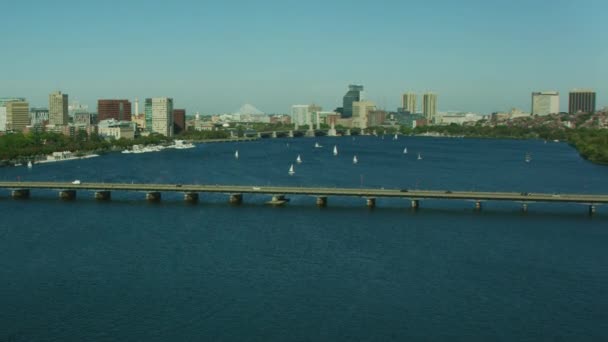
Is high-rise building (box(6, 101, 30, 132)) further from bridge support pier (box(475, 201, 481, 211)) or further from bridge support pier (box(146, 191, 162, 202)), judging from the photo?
bridge support pier (box(475, 201, 481, 211))

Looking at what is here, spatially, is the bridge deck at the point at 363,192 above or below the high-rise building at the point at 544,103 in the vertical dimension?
below

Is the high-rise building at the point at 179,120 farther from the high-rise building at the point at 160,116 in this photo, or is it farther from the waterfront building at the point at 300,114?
the waterfront building at the point at 300,114

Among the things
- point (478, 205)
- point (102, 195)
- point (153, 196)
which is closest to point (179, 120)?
point (102, 195)

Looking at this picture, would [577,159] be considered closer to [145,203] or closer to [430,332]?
[145,203]

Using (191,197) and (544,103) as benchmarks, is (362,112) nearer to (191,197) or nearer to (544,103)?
(544,103)

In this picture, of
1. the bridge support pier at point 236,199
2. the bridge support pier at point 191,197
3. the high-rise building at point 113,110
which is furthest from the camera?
the high-rise building at point 113,110

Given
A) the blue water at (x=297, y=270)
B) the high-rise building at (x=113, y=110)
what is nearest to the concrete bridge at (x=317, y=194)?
the blue water at (x=297, y=270)

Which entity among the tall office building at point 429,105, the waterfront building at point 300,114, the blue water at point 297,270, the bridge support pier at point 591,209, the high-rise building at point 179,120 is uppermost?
the tall office building at point 429,105

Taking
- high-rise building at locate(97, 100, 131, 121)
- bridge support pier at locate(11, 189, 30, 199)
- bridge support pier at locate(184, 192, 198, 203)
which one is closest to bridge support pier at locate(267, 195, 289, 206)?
bridge support pier at locate(184, 192, 198, 203)
